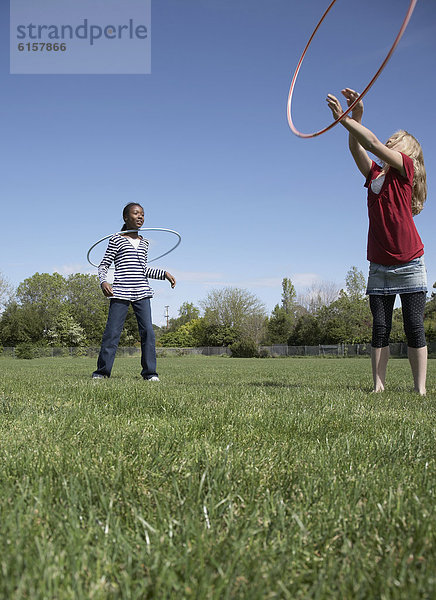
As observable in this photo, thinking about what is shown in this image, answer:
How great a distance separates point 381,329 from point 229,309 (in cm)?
6618

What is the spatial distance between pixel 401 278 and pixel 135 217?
13.0ft

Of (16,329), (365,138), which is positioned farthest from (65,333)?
(365,138)

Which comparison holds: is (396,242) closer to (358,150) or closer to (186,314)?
(358,150)

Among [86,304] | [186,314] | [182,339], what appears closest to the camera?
[86,304]

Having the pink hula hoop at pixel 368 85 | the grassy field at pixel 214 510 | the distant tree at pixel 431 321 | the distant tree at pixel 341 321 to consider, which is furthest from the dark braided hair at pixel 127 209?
the distant tree at pixel 341 321

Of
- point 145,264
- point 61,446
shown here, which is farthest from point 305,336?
point 61,446

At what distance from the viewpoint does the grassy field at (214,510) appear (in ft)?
3.50

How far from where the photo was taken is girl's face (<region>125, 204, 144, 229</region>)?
23.8ft

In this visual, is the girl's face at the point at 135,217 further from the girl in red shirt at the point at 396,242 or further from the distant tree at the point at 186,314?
the distant tree at the point at 186,314

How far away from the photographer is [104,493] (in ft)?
5.14

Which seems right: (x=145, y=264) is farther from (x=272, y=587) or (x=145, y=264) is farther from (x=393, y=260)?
(x=272, y=587)

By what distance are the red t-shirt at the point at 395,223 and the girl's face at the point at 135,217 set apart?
356 cm

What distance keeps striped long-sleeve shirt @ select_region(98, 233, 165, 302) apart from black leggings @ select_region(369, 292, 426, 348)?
3.25 m

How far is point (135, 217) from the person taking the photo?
725 centimetres
